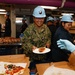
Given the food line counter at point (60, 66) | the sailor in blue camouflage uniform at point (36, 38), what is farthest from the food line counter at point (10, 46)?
the food line counter at point (60, 66)

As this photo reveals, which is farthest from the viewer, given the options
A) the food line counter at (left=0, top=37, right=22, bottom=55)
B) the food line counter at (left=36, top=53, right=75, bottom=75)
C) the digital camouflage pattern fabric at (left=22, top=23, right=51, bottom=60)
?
the food line counter at (left=0, top=37, right=22, bottom=55)

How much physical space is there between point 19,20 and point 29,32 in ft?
19.9

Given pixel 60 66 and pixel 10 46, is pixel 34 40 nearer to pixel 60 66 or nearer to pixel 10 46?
pixel 60 66

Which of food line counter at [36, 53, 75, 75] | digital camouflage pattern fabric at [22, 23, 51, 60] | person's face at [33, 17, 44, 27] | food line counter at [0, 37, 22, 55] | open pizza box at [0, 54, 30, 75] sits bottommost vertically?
food line counter at [0, 37, 22, 55]

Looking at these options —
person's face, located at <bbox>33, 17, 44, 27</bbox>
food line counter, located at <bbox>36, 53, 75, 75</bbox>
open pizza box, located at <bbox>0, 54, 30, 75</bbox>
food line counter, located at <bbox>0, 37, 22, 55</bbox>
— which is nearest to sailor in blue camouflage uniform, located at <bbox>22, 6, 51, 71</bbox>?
person's face, located at <bbox>33, 17, 44, 27</bbox>

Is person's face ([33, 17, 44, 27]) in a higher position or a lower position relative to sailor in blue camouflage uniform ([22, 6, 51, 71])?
higher

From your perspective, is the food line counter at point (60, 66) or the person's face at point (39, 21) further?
the person's face at point (39, 21)

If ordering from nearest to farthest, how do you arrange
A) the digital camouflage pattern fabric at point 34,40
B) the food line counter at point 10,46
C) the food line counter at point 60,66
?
1. the food line counter at point 60,66
2. the digital camouflage pattern fabric at point 34,40
3. the food line counter at point 10,46

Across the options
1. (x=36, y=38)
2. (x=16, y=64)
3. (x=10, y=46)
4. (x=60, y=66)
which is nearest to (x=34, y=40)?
(x=36, y=38)

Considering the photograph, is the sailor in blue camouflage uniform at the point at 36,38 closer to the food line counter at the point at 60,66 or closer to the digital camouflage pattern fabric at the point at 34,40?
the digital camouflage pattern fabric at the point at 34,40

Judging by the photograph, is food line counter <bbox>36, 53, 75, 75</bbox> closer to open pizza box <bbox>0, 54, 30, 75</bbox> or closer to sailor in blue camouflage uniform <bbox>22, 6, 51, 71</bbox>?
open pizza box <bbox>0, 54, 30, 75</bbox>

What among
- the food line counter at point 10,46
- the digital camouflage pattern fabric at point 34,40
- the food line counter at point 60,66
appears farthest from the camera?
the food line counter at point 10,46

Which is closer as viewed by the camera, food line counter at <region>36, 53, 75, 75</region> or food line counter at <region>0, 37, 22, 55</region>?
food line counter at <region>36, 53, 75, 75</region>

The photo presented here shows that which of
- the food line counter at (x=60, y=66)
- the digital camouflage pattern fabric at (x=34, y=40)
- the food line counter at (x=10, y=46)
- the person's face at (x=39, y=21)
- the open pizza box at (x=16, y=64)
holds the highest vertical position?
the person's face at (x=39, y=21)
